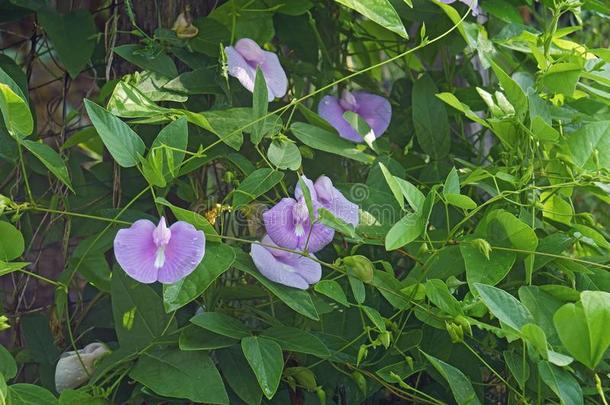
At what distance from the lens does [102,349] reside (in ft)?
4.02

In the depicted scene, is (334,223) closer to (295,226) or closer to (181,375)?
(295,226)

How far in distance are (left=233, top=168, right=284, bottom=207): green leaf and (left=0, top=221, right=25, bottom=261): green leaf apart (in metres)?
0.24

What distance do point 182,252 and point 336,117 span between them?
16.2 inches

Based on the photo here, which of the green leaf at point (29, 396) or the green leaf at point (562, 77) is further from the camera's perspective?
the green leaf at point (562, 77)

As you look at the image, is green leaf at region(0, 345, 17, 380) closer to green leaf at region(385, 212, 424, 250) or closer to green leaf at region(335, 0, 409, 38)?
green leaf at region(385, 212, 424, 250)

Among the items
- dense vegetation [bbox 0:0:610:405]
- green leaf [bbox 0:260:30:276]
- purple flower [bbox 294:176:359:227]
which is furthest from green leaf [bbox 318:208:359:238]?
green leaf [bbox 0:260:30:276]

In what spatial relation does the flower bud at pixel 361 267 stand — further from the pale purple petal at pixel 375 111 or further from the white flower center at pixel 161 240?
the pale purple petal at pixel 375 111

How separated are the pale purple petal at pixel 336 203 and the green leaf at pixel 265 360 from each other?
0.56 feet

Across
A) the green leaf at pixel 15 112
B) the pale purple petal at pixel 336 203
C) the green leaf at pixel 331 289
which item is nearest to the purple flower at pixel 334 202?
the pale purple petal at pixel 336 203

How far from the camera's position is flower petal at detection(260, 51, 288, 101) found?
1.28m

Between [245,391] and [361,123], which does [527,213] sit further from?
[245,391]

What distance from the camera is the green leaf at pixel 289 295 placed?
105cm

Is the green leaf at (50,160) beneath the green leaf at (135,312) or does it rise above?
above

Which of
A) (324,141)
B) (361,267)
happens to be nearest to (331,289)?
(361,267)
